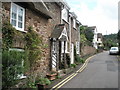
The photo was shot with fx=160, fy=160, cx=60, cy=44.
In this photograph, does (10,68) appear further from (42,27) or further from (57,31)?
(57,31)

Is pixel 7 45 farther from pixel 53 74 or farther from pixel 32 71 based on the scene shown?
pixel 53 74

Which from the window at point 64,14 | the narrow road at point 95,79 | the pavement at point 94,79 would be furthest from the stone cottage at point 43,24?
the narrow road at point 95,79

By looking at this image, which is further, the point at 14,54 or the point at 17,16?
the point at 17,16

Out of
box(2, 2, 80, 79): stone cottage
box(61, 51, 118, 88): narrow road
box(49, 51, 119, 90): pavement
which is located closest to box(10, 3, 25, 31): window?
box(2, 2, 80, 79): stone cottage

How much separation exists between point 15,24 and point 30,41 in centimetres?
126

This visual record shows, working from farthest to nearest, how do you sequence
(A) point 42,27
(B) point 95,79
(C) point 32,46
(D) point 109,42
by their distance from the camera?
(D) point 109,42 → (A) point 42,27 → (B) point 95,79 → (C) point 32,46

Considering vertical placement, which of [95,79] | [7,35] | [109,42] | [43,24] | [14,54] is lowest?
[95,79]

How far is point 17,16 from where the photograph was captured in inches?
346

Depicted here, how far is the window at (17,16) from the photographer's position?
8.54m

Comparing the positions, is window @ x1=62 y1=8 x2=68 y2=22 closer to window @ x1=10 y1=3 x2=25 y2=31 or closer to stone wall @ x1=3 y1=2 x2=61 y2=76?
stone wall @ x1=3 y1=2 x2=61 y2=76

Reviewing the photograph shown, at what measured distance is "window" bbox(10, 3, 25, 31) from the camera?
8.54 meters

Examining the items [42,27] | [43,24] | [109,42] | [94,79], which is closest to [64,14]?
[43,24]

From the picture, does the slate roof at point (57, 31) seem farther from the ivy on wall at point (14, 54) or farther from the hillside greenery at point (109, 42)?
the hillside greenery at point (109, 42)

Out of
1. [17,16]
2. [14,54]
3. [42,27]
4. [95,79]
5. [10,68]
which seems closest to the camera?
[10,68]
